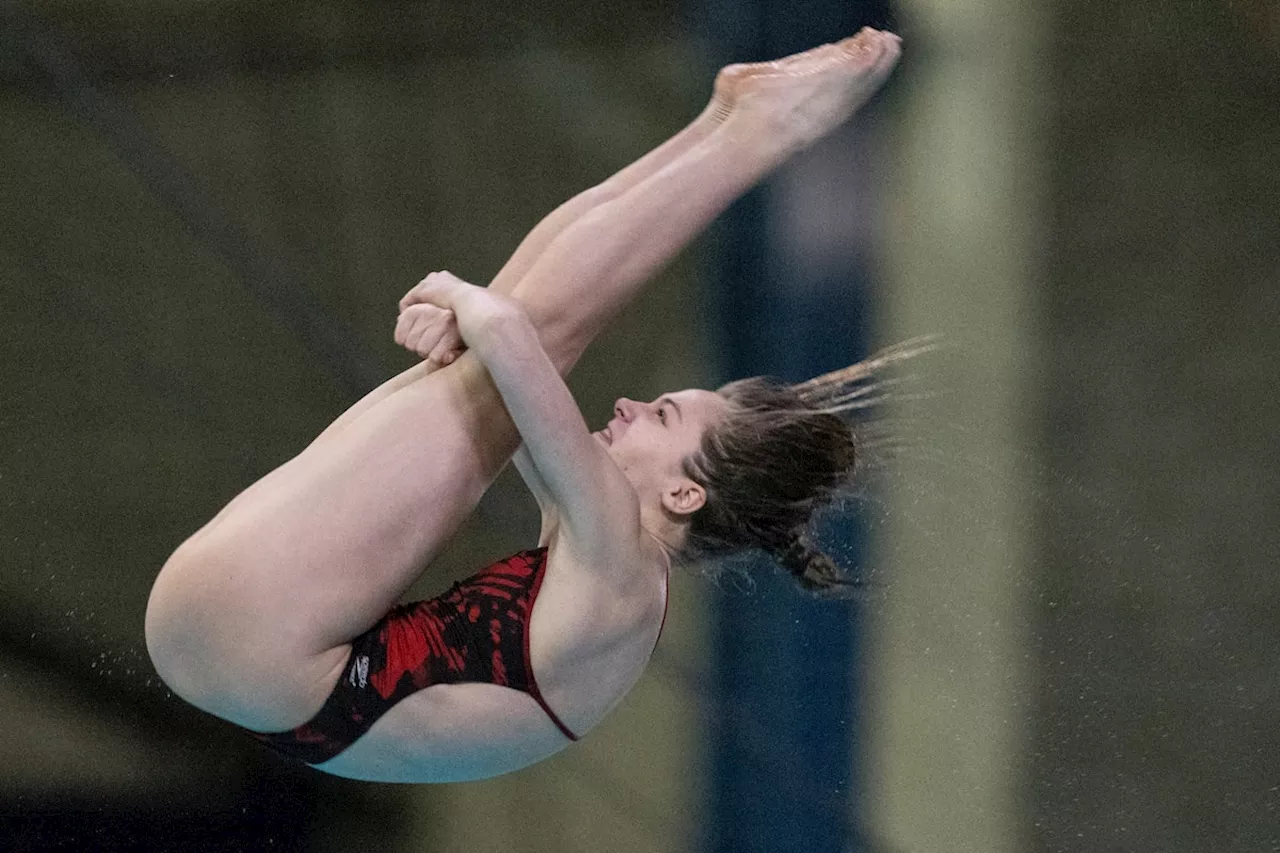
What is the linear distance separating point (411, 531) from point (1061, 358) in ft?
3.77

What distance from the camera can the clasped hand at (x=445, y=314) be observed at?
3.71 feet

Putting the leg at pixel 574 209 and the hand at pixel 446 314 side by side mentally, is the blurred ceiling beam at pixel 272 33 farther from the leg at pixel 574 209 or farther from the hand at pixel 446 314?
the hand at pixel 446 314

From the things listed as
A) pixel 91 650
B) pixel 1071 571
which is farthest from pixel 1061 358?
pixel 91 650

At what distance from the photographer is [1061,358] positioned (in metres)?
1.96

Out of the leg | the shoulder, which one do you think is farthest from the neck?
the leg

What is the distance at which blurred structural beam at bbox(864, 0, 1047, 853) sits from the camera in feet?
6.23

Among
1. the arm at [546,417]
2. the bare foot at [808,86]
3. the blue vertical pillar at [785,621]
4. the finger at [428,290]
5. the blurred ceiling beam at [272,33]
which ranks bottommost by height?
the blue vertical pillar at [785,621]

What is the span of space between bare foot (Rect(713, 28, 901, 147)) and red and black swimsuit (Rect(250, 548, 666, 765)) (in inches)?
21.2

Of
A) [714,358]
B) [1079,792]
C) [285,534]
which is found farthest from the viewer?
[714,358]

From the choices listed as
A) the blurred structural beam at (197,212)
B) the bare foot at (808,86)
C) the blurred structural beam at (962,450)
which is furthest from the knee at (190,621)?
the blurred structural beam at (962,450)

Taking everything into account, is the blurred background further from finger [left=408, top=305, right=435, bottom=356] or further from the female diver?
finger [left=408, top=305, right=435, bottom=356]

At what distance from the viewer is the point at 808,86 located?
1.45m

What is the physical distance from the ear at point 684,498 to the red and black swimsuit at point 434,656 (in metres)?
0.15

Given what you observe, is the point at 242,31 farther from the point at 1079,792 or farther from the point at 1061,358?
the point at 1079,792
